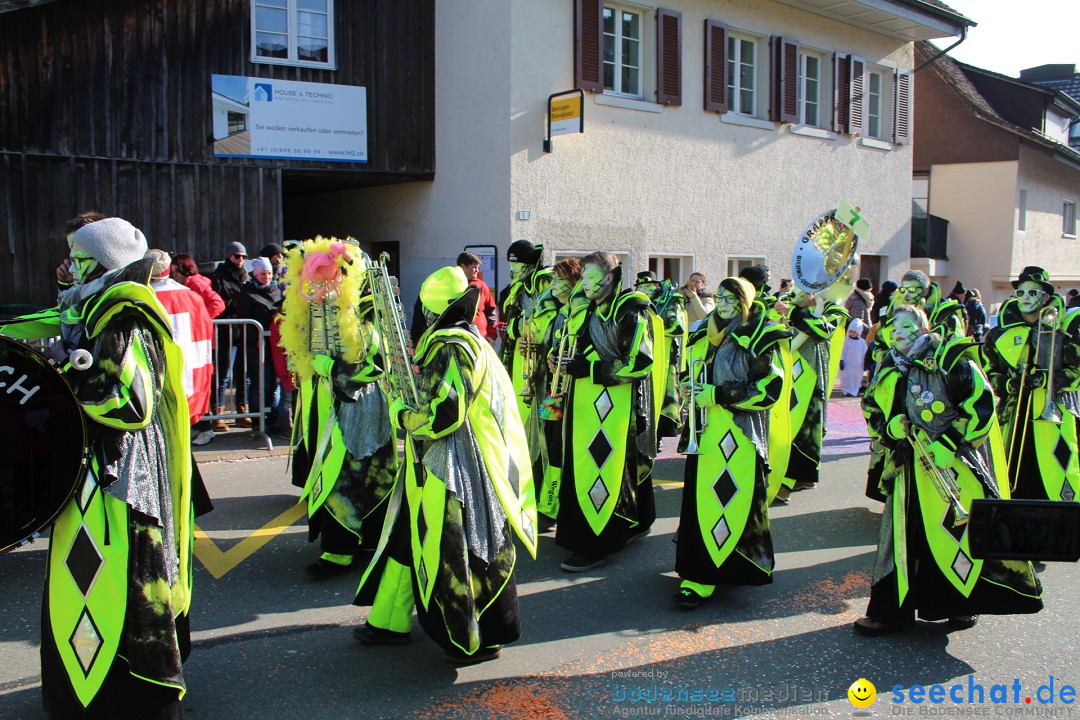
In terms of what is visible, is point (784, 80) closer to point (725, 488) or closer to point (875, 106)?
point (875, 106)

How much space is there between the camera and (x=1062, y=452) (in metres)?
5.98

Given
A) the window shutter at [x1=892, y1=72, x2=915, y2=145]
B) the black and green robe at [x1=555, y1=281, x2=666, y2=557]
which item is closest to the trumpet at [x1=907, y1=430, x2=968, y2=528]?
the black and green robe at [x1=555, y1=281, x2=666, y2=557]

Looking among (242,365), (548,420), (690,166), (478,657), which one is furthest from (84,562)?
(690,166)

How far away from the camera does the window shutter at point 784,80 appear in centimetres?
1560

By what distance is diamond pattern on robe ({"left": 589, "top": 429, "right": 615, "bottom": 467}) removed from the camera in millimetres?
5531

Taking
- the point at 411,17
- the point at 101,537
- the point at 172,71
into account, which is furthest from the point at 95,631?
the point at 411,17

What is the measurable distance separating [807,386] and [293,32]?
27.6 feet

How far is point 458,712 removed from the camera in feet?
12.0

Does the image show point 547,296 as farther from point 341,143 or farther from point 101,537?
point 341,143

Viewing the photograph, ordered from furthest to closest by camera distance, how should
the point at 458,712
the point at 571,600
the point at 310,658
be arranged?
the point at 571,600 < the point at 310,658 < the point at 458,712

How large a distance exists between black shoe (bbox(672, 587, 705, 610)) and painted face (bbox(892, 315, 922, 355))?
1668 mm

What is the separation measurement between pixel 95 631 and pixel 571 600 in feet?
8.46

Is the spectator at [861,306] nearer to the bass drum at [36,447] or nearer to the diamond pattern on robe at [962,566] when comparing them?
the diamond pattern on robe at [962,566]

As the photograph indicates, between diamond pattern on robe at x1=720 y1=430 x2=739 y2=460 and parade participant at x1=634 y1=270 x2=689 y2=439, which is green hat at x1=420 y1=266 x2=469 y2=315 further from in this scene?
parade participant at x1=634 y1=270 x2=689 y2=439
